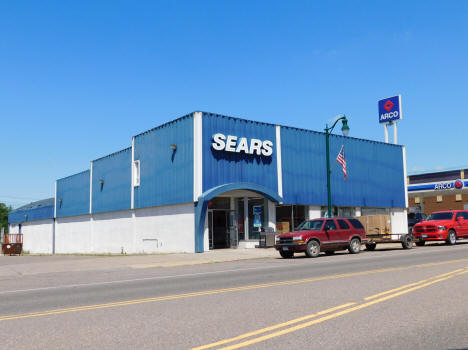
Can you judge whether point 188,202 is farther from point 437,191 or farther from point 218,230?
point 437,191

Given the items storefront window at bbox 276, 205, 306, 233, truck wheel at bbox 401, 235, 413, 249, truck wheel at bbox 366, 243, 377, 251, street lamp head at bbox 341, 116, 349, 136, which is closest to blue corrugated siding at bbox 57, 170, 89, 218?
storefront window at bbox 276, 205, 306, 233

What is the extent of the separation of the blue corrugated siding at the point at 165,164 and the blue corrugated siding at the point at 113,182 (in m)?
1.76

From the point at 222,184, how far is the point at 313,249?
898 centimetres

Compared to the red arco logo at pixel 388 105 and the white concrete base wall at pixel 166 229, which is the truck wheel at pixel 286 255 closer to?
the white concrete base wall at pixel 166 229

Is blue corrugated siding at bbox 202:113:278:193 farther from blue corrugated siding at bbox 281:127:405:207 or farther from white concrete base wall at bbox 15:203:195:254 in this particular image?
white concrete base wall at bbox 15:203:195:254

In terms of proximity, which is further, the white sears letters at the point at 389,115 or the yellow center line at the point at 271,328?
the white sears letters at the point at 389,115

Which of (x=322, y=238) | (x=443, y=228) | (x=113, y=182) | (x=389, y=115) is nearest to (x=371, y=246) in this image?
(x=443, y=228)

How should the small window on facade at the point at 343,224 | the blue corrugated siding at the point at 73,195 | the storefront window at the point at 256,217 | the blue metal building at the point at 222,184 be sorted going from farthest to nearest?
the blue corrugated siding at the point at 73,195 → the storefront window at the point at 256,217 → the blue metal building at the point at 222,184 → the small window on facade at the point at 343,224

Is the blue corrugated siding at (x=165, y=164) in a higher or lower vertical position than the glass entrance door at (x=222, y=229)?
higher

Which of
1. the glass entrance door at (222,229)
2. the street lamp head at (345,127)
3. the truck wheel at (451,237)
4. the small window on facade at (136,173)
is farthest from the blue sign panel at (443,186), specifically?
the small window on facade at (136,173)

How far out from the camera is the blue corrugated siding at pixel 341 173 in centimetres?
3341

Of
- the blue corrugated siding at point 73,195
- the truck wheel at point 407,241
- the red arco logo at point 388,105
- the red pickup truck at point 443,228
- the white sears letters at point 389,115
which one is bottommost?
the truck wheel at point 407,241

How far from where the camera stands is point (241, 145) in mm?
29812

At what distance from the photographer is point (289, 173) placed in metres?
33.1
